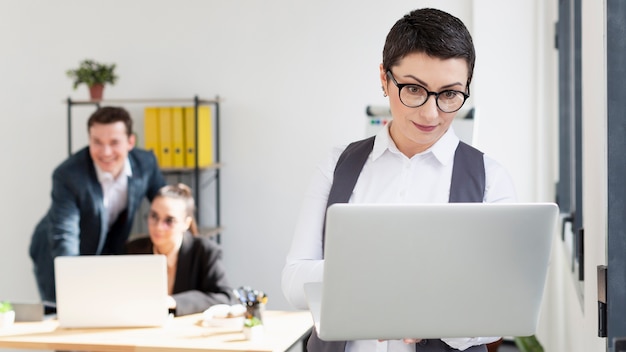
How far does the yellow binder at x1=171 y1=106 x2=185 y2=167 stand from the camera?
16.4ft

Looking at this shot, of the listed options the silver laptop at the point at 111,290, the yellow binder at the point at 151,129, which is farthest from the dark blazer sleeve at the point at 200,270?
the yellow binder at the point at 151,129

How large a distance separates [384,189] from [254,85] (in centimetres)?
372

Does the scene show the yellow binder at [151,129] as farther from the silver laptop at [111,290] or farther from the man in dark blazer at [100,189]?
the silver laptop at [111,290]

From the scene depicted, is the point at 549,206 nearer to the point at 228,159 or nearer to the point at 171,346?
the point at 171,346

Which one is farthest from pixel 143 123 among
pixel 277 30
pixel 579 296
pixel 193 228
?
pixel 579 296

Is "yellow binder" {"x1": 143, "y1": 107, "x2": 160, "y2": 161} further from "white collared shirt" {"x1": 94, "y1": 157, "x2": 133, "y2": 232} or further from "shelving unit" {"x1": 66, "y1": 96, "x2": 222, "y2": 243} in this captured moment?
"white collared shirt" {"x1": 94, "y1": 157, "x2": 133, "y2": 232}

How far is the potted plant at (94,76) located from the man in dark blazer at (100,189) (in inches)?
35.8

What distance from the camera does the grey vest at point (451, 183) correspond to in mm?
1499

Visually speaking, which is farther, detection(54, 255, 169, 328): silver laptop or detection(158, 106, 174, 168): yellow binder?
detection(158, 106, 174, 168): yellow binder

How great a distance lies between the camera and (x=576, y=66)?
10.1ft

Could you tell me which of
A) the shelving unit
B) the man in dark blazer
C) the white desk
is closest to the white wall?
the shelving unit

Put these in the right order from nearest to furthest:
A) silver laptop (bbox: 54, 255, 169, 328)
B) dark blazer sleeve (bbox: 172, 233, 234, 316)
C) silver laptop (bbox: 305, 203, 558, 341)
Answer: silver laptop (bbox: 305, 203, 558, 341) → silver laptop (bbox: 54, 255, 169, 328) → dark blazer sleeve (bbox: 172, 233, 234, 316)

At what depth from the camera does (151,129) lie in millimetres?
5008

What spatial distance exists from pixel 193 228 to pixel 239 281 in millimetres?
1586
